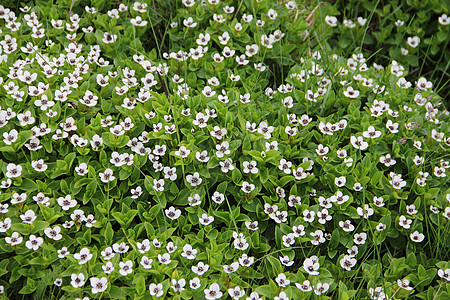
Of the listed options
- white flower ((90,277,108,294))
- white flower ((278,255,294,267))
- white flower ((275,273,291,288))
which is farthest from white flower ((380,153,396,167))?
white flower ((90,277,108,294))

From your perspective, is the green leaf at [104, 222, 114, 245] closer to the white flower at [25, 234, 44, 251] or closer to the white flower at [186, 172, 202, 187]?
the white flower at [25, 234, 44, 251]

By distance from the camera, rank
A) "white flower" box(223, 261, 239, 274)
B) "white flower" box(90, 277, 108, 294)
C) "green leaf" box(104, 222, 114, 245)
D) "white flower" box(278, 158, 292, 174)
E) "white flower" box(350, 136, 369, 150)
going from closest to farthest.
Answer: "white flower" box(90, 277, 108, 294)
"white flower" box(223, 261, 239, 274)
"green leaf" box(104, 222, 114, 245)
"white flower" box(278, 158, 292, 174)
"white flower" box(350, 136, 369, 150)

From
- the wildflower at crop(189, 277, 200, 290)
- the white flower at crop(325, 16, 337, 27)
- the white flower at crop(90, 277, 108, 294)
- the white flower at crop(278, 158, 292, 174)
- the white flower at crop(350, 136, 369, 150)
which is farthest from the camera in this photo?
the white flower at crop(325, 16, 337, 27)

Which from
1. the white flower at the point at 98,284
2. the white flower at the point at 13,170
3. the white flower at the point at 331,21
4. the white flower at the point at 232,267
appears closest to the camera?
the white flower at the point at 98,284

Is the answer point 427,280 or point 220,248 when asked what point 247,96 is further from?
point 427,280

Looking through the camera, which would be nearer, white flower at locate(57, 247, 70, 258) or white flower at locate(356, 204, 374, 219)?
white flower at locate(57, 247, 70, 258)

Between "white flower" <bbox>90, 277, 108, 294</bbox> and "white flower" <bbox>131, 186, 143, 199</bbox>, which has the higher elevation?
"white flower" <bbox>131, 186, 143, 199</bbox>

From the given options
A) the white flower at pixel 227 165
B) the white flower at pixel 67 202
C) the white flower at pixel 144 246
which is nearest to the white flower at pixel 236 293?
the white flower at pixel 144 246

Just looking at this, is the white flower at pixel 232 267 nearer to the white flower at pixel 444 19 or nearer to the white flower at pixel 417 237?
the white flower at pixel 417 237
